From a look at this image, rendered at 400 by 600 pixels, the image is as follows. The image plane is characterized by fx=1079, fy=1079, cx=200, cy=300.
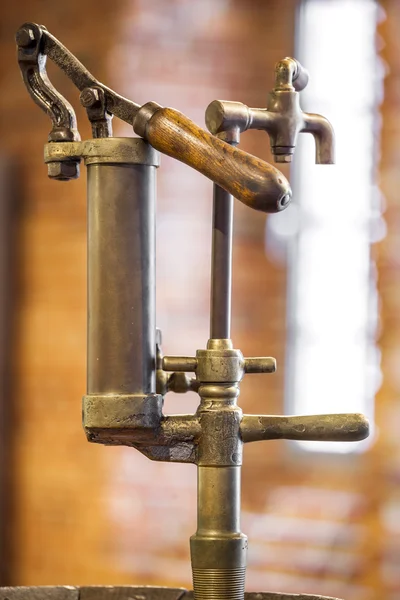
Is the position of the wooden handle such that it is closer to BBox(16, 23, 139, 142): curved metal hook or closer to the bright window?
BBox(16, 23, 139, 142): curved metal hook

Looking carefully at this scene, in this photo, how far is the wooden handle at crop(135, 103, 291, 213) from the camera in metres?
0.86

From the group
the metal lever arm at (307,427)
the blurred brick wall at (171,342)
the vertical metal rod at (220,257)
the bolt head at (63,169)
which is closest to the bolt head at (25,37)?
the bolt head at (63,169)

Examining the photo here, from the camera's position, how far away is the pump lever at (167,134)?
0.87m

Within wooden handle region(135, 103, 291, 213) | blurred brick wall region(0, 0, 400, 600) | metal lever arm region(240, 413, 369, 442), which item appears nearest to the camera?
wooden handle region(135, 103, 291, 213)

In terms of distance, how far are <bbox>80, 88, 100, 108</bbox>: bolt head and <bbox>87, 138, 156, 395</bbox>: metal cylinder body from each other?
0.17 feet

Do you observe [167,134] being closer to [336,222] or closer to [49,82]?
→ [49,82]

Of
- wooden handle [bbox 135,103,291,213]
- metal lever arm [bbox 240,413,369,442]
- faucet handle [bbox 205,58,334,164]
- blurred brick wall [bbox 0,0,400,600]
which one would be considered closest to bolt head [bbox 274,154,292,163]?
faucet handle [bbox 205,58,334,164]

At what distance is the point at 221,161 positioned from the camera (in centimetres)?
88

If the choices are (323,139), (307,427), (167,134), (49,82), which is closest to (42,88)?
(49,82)

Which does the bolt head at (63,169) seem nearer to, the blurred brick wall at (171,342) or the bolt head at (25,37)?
the bolt head at (25,37)

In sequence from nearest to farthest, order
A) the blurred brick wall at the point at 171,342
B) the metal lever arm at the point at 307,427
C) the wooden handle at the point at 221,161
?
the wooden handle at the point at 221,161
the metal lever arm at the point at 307,427
the blurred brick wall at the point at 171,342

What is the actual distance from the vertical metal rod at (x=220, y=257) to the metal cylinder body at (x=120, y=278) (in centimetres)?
6

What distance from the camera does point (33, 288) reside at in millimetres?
3174

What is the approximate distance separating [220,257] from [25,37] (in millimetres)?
267
